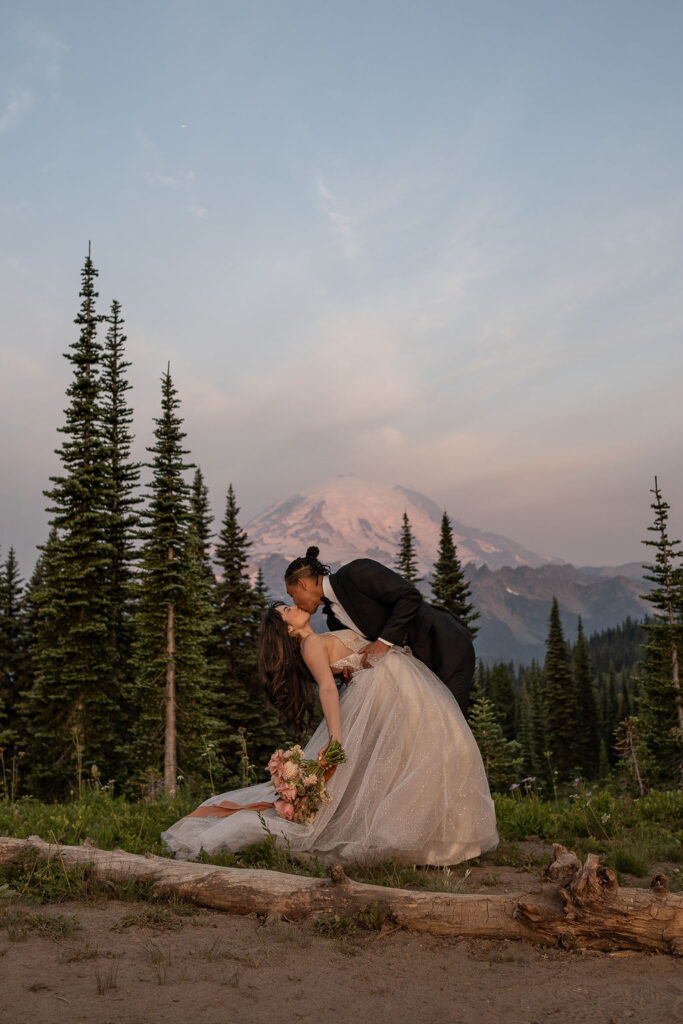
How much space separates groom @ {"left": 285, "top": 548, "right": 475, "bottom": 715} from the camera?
636cm

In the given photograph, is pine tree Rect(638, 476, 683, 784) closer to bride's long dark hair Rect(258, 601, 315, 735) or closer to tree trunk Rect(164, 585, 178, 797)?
tree trunk Rect(164, 585, 178, 797)

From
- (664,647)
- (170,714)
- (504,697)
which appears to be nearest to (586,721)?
(504,697)

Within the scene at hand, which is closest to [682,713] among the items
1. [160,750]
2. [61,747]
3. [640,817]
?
[160,750]

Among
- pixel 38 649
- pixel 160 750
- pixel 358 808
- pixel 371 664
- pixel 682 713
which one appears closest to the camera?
pixel 358 808

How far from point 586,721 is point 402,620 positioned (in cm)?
8270

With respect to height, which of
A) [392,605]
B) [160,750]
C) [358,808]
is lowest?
[160,750]

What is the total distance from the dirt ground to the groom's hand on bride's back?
2.48m

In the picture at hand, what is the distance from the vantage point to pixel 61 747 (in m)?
33.8

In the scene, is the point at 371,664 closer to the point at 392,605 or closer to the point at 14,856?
the point at 392,605

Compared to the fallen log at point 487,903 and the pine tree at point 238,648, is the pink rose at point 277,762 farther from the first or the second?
the pine tree at point 238,648

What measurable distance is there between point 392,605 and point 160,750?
1158 inches

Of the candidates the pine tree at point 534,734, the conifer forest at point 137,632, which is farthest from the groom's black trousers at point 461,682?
the pine tree at point 534,734

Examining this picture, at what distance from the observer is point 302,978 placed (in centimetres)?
362

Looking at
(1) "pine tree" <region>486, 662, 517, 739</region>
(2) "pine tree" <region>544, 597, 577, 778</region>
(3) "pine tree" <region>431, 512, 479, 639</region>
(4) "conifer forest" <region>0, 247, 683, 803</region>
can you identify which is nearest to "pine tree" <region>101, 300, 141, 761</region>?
(4) "conifer forest" <region>0, 247, 683, 803</region>
